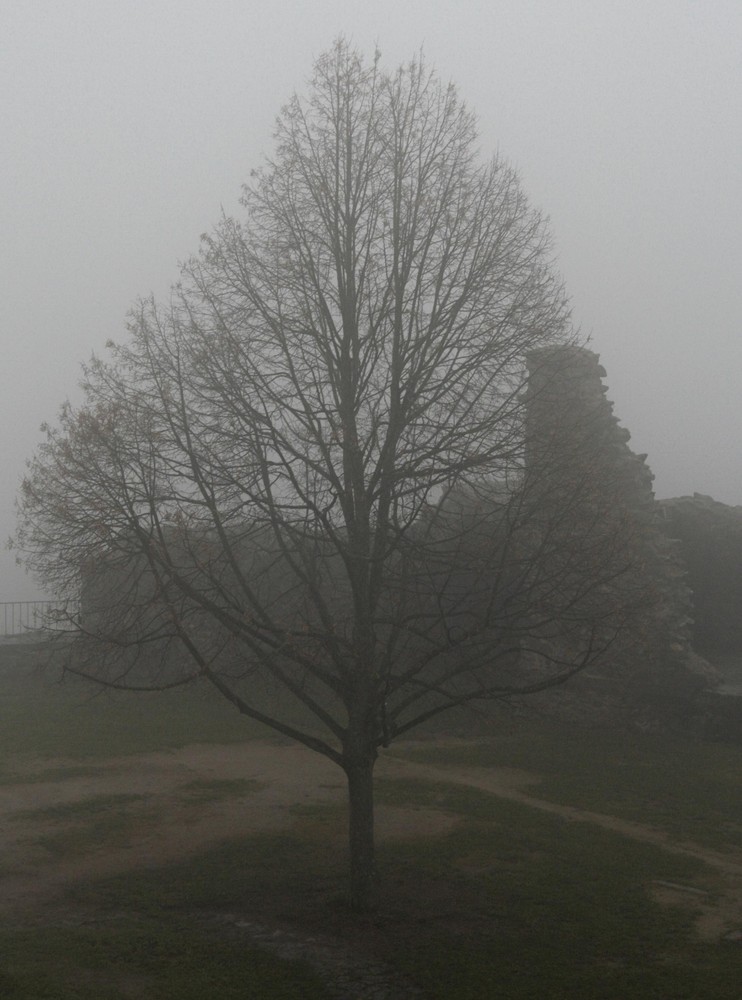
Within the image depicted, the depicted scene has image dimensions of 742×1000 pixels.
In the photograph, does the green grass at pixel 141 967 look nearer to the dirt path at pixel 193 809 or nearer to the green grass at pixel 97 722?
the dirt path at pixel 193 809

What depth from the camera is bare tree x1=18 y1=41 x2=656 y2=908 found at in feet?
28.0

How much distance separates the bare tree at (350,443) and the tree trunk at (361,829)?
0.07 feet

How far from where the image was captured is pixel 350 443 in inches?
348

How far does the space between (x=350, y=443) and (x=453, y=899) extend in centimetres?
421

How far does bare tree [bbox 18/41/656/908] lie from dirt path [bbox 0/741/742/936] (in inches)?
101

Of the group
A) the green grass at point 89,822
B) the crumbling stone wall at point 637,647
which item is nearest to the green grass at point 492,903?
the green grass at point 89,822

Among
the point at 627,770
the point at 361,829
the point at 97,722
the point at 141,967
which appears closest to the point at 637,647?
the point at 627,770

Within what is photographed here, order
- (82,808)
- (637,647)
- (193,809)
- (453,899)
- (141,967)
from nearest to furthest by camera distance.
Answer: (141,967) → (453,899) → (193,809) → (82,808) → (637,647)

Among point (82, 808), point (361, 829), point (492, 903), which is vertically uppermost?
point (361, 829)

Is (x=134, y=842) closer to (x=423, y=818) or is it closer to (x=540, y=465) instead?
(x=423, y=818)

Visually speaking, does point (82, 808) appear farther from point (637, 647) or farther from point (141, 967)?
point (637, 647)

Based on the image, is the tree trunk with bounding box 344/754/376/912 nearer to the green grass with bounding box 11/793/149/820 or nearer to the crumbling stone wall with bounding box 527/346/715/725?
the green grass with bounding box 11/793/149/820

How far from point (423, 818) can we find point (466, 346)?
5946mm

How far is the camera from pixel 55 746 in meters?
16.7
